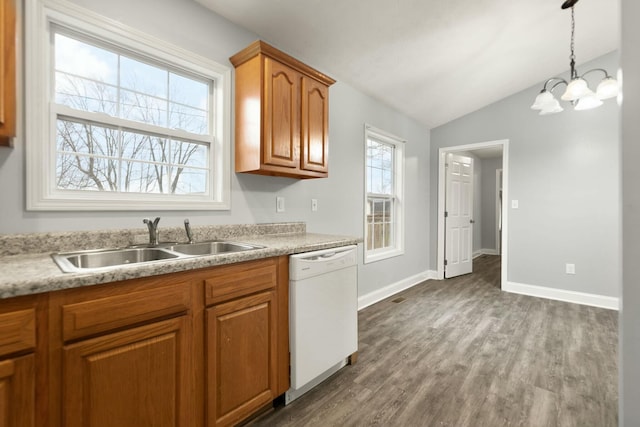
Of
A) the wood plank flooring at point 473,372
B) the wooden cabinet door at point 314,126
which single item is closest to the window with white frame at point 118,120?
the wooden cabinet door at point 314,126

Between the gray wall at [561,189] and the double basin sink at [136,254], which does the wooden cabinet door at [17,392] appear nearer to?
the double basin sink at [136,254]

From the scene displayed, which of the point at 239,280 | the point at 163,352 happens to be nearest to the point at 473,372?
the point at 239,280

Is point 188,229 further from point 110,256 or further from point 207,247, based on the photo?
point 110,256

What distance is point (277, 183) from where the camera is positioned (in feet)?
7.96

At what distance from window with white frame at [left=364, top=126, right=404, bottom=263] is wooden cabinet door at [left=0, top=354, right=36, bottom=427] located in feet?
9.50

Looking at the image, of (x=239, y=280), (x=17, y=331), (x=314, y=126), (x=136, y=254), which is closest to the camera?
(x=17, y=331)

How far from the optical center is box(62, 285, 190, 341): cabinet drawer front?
3.18 feet

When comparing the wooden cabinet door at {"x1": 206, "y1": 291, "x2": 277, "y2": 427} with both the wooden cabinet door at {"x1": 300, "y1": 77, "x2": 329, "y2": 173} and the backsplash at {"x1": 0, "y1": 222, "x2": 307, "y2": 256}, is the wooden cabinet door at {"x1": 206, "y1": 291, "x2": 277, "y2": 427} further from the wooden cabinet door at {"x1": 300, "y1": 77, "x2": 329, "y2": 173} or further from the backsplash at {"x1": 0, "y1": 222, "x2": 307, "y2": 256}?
the wooden cabinet door at {"x1": 300, "y1": 77, "x2": 329, "y2": 173}

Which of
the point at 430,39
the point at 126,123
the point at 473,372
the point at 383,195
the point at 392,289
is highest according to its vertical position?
the point at 430,39

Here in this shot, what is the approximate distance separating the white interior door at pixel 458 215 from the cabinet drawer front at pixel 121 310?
14.1 feet

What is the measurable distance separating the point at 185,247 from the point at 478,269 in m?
5.32

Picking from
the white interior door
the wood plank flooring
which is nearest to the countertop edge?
the wood plank flooring

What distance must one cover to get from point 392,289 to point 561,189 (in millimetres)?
2513

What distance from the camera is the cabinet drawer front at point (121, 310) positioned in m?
0.97
